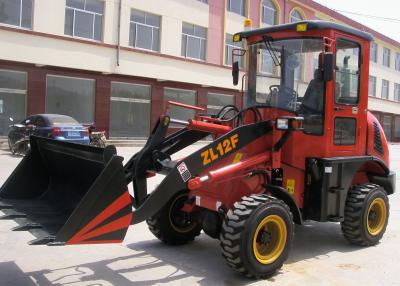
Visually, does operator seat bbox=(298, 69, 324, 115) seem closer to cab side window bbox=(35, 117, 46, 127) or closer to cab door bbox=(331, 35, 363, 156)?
cab door bbox=(331, 35, 363, 156)

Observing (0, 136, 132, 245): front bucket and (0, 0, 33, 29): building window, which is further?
(0, 0, 33, 29): building window

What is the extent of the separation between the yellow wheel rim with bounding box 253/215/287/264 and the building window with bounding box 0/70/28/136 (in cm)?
1920

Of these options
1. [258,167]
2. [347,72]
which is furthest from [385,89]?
[258,167]

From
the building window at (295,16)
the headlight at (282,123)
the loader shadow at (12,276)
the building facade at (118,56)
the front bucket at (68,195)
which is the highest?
the building window at (295,16)

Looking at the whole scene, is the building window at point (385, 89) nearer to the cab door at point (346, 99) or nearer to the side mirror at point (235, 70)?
the cab door at point (346, 99)

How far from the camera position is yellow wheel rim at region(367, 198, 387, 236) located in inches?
269

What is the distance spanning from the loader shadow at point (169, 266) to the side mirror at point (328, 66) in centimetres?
224

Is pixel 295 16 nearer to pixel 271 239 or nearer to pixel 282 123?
pixel 282 123

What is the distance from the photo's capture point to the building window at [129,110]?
26.0m

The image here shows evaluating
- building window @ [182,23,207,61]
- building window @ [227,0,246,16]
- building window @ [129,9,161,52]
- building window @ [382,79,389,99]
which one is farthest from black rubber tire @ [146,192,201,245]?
building window @ [382,79,389,99]

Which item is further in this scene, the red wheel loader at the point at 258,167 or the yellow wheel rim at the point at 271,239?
the yellow wheel rim at the point at 271,239

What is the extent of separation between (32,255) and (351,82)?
4.57 meters

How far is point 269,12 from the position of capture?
33062mm

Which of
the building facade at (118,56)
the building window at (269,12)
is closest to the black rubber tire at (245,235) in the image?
the building facade at (118,56)
